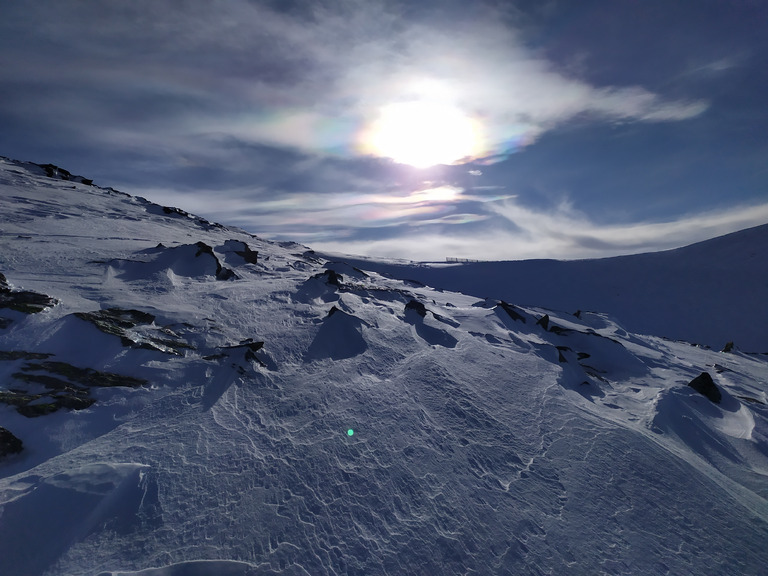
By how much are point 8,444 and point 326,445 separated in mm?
2604

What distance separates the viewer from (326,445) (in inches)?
148

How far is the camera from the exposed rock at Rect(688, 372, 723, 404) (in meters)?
6.95

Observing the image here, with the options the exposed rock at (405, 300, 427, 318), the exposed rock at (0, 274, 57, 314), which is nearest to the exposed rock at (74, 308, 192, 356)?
the exposed rock at (0, 274, 57, 314)

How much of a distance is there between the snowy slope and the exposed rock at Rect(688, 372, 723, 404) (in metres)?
20.1

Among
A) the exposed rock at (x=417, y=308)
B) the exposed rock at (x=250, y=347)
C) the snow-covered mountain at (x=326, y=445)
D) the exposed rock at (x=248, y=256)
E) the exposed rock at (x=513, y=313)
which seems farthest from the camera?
the exposed rock at (x=248, y=256)

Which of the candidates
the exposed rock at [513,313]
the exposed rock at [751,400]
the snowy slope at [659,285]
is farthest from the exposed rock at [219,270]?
the snowy slope at [659,285]

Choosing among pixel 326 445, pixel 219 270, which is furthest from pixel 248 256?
pixel 326 445

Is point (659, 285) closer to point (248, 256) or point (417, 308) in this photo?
point (417, 308)

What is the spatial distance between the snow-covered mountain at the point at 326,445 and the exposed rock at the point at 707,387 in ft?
0.11

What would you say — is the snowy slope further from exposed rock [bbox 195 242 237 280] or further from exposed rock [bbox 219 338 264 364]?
exposed rock [bbox 219 338 264 364]

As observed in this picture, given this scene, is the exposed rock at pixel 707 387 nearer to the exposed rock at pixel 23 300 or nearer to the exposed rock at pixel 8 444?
the exposed rock at pixel 8 444

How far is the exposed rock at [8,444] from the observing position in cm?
309

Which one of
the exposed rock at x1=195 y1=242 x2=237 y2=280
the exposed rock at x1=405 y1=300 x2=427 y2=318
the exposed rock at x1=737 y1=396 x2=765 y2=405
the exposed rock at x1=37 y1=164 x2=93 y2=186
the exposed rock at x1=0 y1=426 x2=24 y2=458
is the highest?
the exposed rock at x1=37 y1=164 x2=93 y2=186

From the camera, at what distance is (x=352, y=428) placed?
406cm
